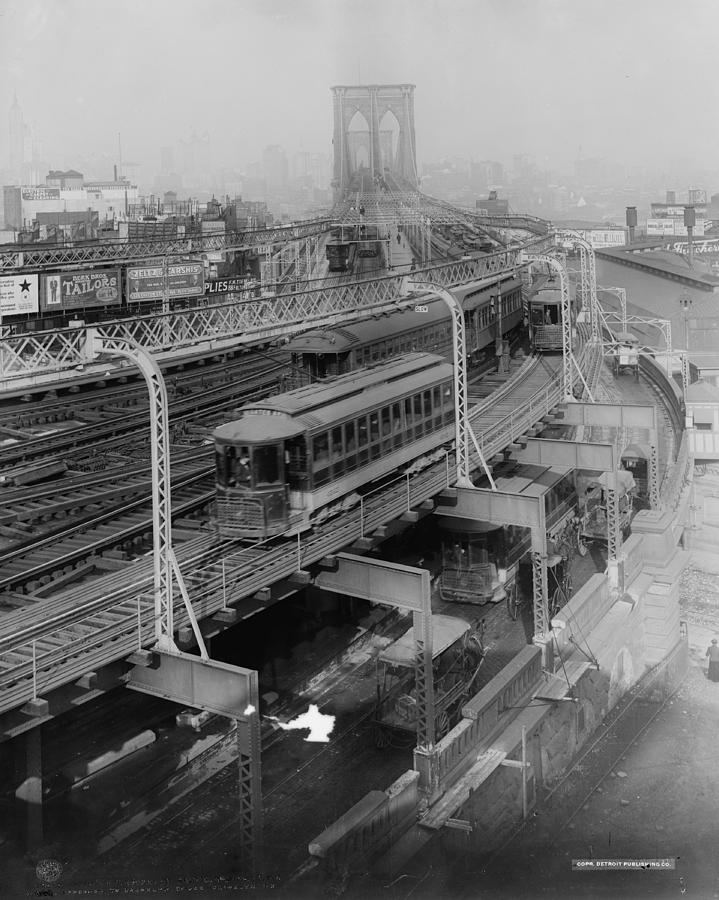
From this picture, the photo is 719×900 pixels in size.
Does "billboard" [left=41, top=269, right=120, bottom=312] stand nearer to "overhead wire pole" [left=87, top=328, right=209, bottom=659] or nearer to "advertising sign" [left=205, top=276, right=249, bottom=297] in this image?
"advertising sign" [left=205, top=276, right=249, bottom=297]

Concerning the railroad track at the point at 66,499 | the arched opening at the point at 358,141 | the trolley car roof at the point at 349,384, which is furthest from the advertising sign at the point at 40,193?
the trolley car roof at the point at 349,384

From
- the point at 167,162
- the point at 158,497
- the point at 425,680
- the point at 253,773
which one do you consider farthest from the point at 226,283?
the point at 253,773

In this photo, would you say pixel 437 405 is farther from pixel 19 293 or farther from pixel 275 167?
pixel 275 167

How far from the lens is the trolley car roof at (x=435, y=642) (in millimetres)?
17578

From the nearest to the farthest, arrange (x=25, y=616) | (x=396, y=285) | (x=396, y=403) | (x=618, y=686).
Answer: (x=25, y=616) < (x=396, y=403) < (x=618, y=686) < (x=396, y=285)

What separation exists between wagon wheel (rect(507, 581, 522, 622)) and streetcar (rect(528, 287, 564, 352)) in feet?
47.3

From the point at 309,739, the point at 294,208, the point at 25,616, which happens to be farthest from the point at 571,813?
the point at 294,208

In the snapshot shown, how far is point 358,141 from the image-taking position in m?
28.4

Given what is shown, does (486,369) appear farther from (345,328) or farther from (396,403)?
(396,403)

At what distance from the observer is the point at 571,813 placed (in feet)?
53.9

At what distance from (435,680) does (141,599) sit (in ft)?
21.5

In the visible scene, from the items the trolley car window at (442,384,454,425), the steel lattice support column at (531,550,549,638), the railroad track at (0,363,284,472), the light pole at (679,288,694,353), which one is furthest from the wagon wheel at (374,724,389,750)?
the light pole at (679,288,694,353)

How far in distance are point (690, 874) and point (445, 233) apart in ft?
95.0

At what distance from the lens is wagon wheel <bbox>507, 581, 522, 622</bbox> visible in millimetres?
22594
